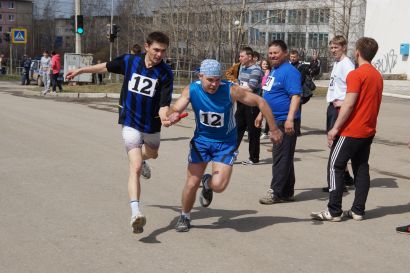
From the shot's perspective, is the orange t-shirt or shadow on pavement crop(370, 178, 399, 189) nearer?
the orange t-shirt

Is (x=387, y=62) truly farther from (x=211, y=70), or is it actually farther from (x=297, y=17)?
(x=211, y=70)

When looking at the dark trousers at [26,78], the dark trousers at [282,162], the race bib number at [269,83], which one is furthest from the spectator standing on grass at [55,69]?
the dark trousers at [282,162]

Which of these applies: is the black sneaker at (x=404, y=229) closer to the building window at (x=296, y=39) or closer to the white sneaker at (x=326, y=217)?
the white sneaker at (x=326, y=217)

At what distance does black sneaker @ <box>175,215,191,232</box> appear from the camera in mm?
6012

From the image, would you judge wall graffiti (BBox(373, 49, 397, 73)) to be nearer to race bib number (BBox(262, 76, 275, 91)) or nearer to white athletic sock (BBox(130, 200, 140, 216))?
race bib number (BBox(262, 76, 275, 91))

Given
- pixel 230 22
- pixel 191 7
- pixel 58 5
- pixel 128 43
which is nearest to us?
pixel 230 22

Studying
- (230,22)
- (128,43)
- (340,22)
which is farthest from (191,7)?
(128,43)

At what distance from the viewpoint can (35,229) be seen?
5926 millimetres

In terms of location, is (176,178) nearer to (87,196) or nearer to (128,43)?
(87,196)

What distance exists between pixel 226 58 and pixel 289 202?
33.6m

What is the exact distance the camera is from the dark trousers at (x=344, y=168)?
6.55 meters

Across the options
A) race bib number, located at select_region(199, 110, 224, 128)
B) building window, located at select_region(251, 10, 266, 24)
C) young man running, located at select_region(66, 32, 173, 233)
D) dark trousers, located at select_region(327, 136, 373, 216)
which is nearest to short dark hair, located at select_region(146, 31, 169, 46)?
young man running, located at select_region(66, 32, 173, 233)

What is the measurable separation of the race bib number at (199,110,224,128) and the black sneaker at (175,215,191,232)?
994 millimetres

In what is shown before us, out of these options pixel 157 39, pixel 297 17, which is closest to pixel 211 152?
pixel 157 39
